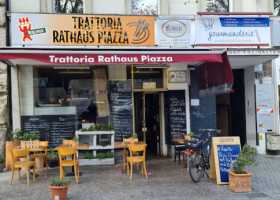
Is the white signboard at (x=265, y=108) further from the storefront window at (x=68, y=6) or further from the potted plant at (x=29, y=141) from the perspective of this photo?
the potted plant at (x=29, y=141)

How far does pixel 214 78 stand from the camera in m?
8.02

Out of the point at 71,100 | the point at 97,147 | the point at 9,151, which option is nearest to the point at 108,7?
the point at 71,100

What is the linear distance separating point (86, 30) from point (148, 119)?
12.7 feet

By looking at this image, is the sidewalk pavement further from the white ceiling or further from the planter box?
the white ceiling

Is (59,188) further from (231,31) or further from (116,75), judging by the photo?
(231,31)

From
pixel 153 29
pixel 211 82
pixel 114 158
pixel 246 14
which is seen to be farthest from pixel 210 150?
pixel 246 14

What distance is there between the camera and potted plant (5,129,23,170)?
8414 millimetres

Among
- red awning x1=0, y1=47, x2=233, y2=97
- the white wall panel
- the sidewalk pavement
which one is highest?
the white wall panel

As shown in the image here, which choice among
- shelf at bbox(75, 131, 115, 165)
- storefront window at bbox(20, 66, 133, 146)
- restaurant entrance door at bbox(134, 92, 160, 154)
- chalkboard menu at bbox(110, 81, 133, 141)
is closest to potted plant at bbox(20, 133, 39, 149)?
storefront window at bbox(20, 66, 133, 146)

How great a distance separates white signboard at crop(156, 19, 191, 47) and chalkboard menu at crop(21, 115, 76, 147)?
403 centimetres

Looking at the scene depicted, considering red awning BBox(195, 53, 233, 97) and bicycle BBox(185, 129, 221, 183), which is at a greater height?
red awning BBox(195, 53, 233, 97)

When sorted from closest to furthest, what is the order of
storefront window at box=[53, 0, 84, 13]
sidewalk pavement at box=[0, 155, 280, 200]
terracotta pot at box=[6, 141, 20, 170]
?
sidewalk pavement at box=[0, 155, 280, 200]
terracotta pot at box=[6, 141, 20, 170]
storefront window at box=[53, 0, 84, 13]

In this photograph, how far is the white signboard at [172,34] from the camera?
9656 millimetres

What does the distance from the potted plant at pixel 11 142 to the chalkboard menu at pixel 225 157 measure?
18.7 feet
